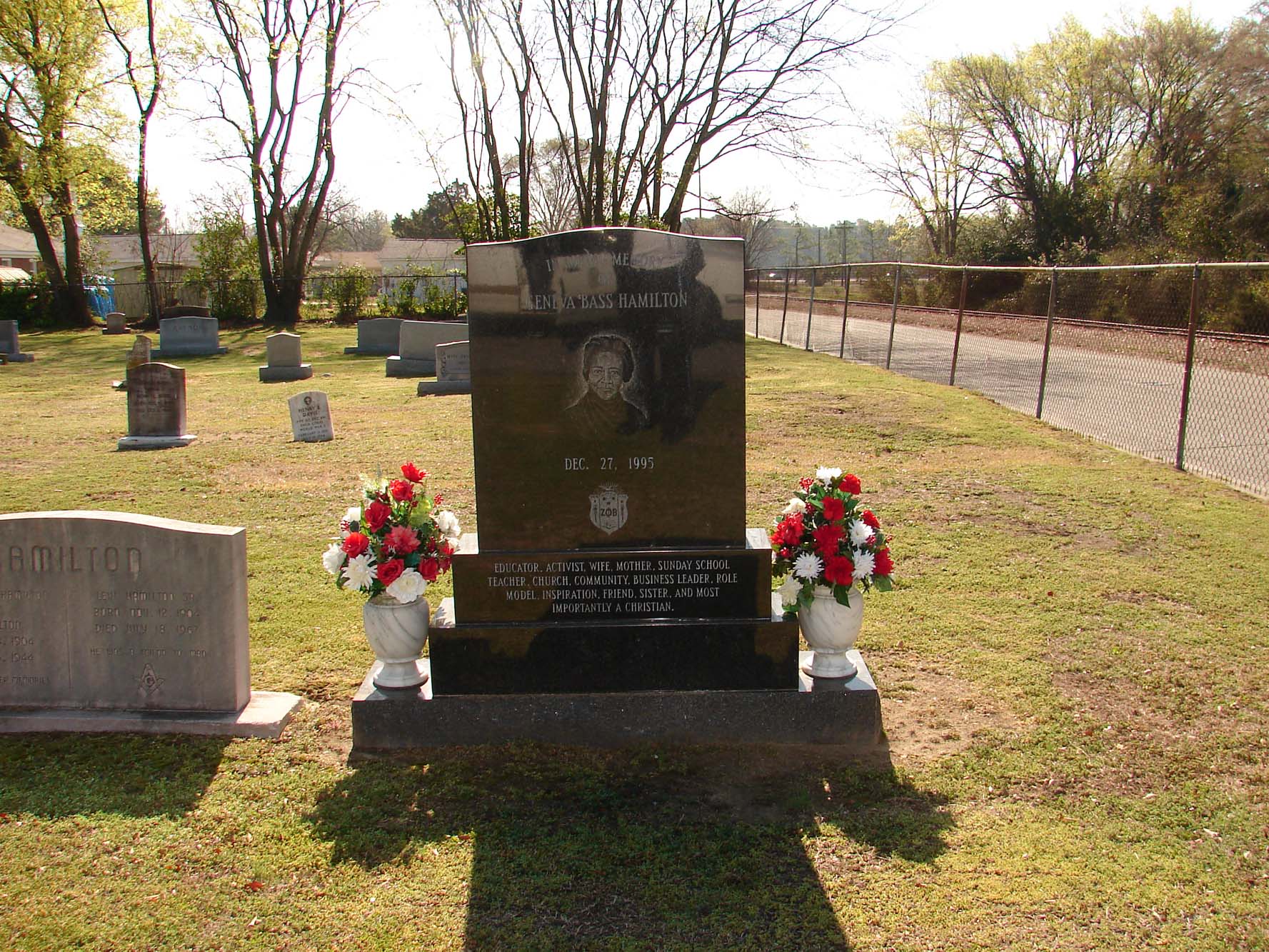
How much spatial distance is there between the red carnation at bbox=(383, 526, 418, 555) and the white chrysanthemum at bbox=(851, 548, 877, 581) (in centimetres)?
193

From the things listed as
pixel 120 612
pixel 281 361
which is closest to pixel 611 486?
pixel 120 612

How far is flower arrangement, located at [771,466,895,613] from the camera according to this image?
13.7ft

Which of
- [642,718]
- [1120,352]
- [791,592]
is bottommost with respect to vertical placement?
[642,718]

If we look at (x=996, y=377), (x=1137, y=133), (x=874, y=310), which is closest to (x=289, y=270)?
(x=874, y=310)

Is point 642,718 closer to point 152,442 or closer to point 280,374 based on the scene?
point 152,442

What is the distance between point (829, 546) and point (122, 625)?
312 centimetres

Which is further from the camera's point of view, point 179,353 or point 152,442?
point 179,353

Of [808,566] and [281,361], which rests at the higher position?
[808,566]

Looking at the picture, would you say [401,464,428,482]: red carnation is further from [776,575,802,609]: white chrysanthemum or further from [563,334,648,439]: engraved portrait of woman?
[776,575,802,609]: white chrysanthemum

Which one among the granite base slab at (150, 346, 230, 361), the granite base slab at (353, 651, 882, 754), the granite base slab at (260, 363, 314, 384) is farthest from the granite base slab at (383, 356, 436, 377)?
the granite base slab at (353, 651, 882, 754)

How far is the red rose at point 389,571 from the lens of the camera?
4.12 meters

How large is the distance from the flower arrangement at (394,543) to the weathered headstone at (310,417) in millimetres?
7851

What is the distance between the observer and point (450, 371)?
16.5 m

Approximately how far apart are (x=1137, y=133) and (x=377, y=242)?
75.1m
